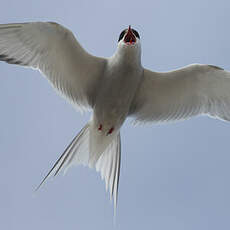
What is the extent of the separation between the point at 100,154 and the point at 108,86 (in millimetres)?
919

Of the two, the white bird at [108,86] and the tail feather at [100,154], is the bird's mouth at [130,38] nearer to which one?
the white bird at [108,86]

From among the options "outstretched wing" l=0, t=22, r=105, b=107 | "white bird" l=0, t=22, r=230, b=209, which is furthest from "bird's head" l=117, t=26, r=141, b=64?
"outstretched wing" l=0, t=22, r=105, b=107

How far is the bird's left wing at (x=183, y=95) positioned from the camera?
534cm

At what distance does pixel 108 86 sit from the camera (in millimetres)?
5164

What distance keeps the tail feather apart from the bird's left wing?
1.72 ft

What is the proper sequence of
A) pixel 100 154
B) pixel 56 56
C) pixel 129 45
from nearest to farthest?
pixel 129 45
pixel 56 56
pixel 100 154

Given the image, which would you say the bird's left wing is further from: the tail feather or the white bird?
the tail feather

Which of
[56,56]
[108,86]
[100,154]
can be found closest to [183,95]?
[108,86]

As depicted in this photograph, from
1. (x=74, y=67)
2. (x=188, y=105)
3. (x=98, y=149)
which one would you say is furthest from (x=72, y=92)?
(x=188, y=105)

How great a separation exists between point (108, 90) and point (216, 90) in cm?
139

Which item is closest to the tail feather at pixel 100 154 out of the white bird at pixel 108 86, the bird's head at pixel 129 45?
the white bird at pixel 108 86

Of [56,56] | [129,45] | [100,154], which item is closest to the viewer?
[129,45]

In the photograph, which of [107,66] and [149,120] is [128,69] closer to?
[107,66]

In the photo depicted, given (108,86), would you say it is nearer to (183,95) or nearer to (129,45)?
(129,45)
